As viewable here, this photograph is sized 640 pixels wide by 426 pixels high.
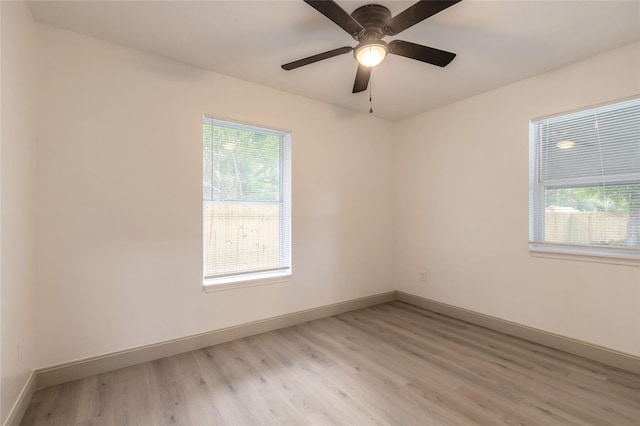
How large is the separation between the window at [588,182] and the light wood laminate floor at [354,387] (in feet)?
3.59

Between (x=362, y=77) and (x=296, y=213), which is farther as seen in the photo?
(x=296, y=213)

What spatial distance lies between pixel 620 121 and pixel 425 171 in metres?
1.91

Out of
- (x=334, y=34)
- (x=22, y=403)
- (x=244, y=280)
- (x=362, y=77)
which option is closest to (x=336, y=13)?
(x=334, y=34)

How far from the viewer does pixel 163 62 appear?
8.50ft

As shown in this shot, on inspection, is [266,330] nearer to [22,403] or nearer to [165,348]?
[165,348]

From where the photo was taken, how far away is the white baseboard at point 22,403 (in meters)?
1.65

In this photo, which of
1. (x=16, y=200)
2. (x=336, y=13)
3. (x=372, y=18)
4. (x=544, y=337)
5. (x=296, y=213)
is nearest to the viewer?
(x=336, y=13)

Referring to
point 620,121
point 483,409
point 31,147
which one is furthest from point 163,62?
point 620,121

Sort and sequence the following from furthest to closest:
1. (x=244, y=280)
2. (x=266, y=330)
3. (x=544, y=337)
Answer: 1. (x=266, y=330)
2. (x=244, y=280)
3. (x=544, y=337)

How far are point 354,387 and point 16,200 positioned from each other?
2602mm

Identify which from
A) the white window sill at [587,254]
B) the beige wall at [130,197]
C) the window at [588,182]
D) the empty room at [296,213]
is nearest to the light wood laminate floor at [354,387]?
the empty room at [296,213]

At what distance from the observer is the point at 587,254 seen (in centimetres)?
257

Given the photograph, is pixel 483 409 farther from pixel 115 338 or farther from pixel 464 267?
pixel 115 338

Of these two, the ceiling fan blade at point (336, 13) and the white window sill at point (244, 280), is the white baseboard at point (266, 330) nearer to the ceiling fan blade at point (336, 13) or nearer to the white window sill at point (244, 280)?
the white window sill at point (244, 280)
